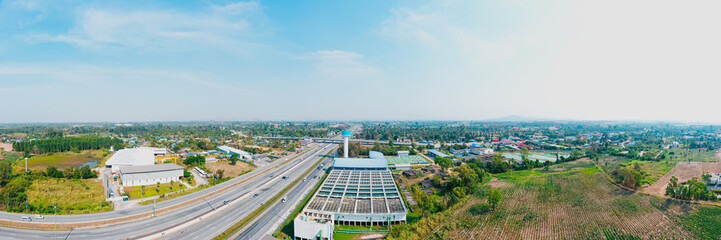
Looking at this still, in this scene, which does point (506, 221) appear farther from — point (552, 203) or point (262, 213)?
point (262, 213)

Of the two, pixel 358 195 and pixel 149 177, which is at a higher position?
pixel 149 177

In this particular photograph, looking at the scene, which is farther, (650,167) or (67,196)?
(650,167)

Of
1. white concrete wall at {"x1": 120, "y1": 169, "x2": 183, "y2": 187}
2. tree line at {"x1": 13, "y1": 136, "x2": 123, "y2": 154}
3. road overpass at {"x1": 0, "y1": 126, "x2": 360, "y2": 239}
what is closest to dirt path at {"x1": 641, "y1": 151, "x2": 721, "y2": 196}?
road overpass at {"x1": 0, "y1": 126, "x2": 360, "y2": 239}

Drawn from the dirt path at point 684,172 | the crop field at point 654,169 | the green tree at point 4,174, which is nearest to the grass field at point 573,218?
the dirt path at point 684,172

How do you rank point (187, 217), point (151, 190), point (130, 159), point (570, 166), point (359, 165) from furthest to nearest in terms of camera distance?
point (570, 166) → point (359, 165) → point (130, 159) → point (151, 190) → point (187, 217)

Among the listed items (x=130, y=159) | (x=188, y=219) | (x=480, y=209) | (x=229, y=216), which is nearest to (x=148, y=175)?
(x=130, y=159)

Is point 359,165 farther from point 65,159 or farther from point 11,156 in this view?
point 11,156

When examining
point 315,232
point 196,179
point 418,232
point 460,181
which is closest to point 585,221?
point 460,181

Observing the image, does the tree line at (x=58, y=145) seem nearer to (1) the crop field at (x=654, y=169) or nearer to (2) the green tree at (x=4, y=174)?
(2) the green tree at (x=4, y=174)
